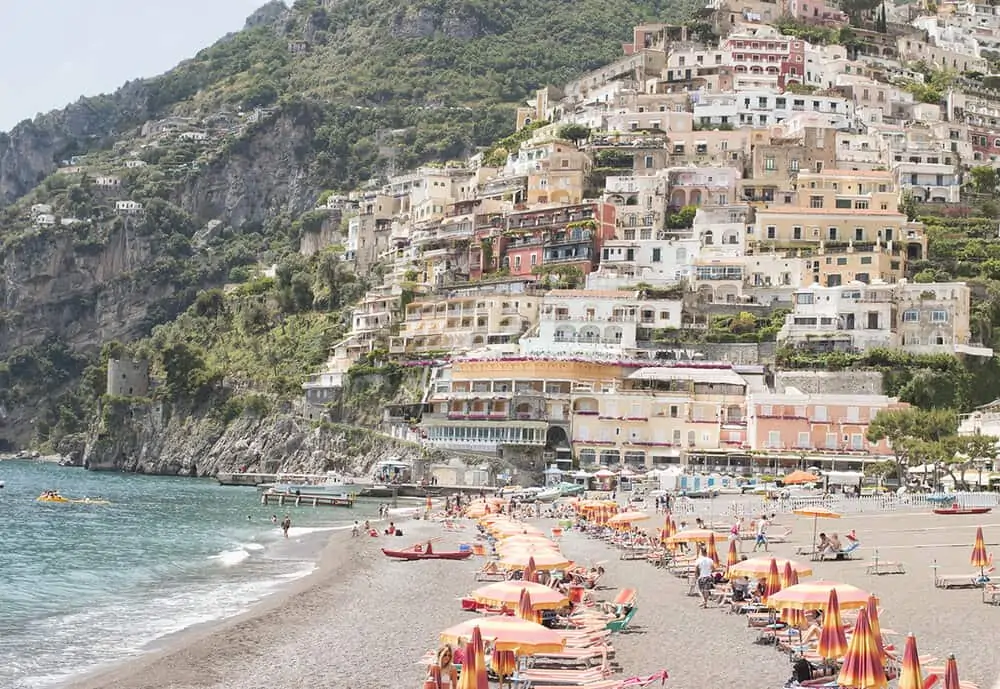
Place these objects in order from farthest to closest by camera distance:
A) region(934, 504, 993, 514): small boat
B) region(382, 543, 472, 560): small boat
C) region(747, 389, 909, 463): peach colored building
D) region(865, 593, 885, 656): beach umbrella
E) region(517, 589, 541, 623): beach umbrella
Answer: region(747, 389, 909, 463): peach colored building
region(934, 504, 993, 514): small boat
region(382, 543, 472, 560): small boat
region(517, 589, 541, 623): beach umbrella
region(865, 593, 885, 656): beach umbrella

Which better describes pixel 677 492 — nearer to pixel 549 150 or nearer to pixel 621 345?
pixel 621 345

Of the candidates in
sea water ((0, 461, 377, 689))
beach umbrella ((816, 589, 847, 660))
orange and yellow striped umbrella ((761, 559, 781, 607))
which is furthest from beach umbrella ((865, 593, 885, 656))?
sea water ((0, 461, 377, 689))

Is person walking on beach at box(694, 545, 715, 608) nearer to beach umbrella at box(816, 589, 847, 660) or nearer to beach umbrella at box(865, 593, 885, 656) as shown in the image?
beach umbrella at box(816, 589, 847, 660)

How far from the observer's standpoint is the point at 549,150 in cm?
9975

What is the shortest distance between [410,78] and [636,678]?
174m

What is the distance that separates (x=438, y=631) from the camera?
25172 millimetres

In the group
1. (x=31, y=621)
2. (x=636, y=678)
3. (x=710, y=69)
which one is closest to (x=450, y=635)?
(x=636, y=678)

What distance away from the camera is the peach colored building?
67438 mm

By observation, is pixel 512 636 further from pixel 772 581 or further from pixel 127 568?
pixel 127 568

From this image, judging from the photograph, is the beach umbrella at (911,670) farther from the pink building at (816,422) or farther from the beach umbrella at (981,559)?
the pink building at (816,422)

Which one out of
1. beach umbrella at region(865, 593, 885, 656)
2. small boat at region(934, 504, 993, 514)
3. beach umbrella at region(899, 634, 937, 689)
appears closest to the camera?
beach umbrella at region(899, 634, 937, 689)

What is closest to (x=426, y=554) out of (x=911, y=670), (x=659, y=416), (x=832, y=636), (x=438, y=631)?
(x=438, y=631)

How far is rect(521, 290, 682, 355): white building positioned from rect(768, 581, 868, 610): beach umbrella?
56.9 metres

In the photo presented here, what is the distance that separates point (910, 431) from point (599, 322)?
24631mm
